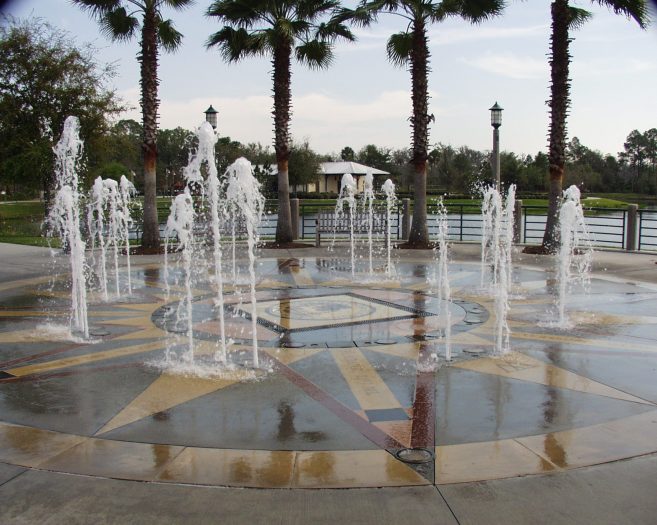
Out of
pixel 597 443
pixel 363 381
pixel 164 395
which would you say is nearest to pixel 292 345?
pixel 363 381

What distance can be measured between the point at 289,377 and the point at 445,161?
53.3m

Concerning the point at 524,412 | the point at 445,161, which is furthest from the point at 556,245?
the point at 445,161

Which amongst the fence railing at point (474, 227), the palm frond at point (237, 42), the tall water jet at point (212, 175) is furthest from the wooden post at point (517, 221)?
the tall water jet at point (212, 175)

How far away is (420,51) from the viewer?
16.6 meters

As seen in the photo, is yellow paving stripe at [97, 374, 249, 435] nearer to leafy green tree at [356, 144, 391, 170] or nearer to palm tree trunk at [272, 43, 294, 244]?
palm tree trunk at [272, 43, 294, 244]

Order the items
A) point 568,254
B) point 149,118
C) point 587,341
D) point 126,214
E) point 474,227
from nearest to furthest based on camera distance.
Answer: point 587,341, point 568,254, point 126,214, point 149,118, point 474,227

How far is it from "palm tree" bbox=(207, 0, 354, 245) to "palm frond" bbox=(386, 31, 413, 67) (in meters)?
1.35

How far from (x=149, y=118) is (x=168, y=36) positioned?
3.23m

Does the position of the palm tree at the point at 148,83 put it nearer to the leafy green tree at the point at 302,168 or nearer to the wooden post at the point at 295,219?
the wooden post at the point at 295,219

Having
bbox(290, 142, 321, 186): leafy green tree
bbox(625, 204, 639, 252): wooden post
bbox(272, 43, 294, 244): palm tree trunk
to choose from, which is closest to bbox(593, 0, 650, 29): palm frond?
bbox(625, 204, 639, 252): wooden post

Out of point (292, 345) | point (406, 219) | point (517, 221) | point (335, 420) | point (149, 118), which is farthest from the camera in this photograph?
point (406, 219)

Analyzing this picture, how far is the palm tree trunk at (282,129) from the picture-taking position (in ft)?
57.1

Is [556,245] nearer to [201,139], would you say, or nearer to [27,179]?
[201,139]

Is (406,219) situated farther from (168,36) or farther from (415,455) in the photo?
(415,455)
